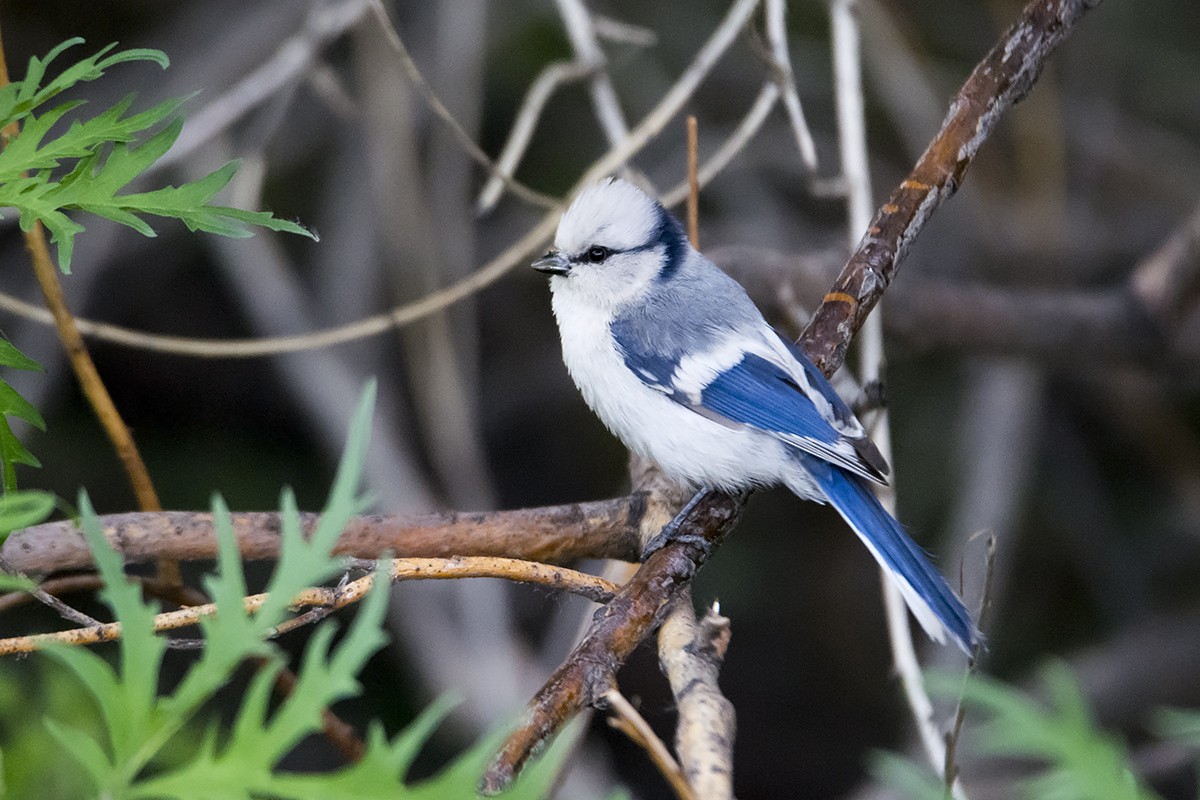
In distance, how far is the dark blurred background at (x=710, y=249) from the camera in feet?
8.95

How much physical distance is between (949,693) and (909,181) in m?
1.00

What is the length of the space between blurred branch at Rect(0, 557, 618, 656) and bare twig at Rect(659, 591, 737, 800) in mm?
130

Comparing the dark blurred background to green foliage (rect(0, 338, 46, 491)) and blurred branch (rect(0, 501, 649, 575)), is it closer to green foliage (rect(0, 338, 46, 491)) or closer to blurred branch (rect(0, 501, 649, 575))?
blurred branch (rect(0, 501, 649, 575))

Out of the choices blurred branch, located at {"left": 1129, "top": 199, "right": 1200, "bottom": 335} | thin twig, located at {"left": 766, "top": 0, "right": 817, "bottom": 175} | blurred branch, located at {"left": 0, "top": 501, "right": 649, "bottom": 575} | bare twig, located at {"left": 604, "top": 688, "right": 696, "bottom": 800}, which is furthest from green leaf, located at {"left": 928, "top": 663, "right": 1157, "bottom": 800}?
blurred branch, located at {"left": 1129, "top": 199, "right": 1200, "bottom": 335}

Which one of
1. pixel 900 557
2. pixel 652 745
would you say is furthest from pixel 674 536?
pixel 652 745

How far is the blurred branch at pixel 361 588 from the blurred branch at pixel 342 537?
0.17 meters

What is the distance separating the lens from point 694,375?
6.09 ft

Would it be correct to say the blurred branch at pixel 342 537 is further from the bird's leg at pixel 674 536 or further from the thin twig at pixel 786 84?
the thin twig at pixel 786 84

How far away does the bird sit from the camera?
5.43ft

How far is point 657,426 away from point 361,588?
729 millimetres

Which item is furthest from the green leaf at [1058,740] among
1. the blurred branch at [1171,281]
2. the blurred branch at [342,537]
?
the blurred branch at [1171,281]

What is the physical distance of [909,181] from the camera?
62.2 inches

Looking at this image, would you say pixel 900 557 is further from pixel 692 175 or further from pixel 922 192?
pixel 692 175

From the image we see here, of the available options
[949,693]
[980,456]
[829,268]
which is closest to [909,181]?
[829,268]
